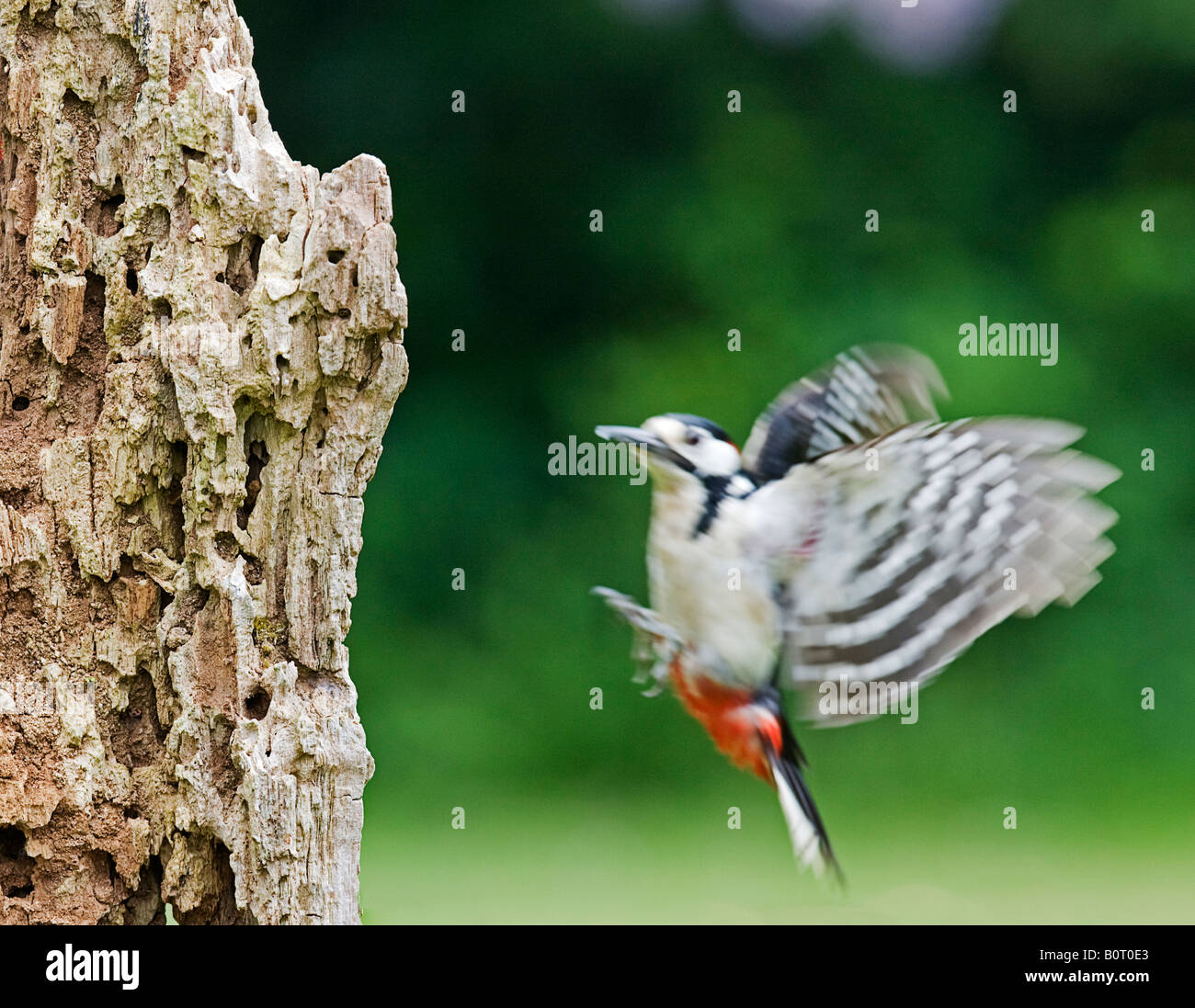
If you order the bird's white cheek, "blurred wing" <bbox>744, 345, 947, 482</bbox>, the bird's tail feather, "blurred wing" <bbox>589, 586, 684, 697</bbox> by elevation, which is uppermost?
"blurred wing" <bbox>744, 345, 947, 482</bbox>

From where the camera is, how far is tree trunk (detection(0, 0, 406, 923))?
55.1 inches

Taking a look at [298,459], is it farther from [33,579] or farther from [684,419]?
[684,419]

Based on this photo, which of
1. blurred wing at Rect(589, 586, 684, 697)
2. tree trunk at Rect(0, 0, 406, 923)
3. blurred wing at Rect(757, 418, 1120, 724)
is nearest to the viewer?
tree trunk at Rect(0, 0, 406, 923)

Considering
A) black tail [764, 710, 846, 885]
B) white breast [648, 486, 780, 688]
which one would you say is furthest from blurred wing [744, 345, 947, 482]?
black tail [764, 710, 846, 885]

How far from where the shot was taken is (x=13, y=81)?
1456 millimetres

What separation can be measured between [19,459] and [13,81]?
1.43ft

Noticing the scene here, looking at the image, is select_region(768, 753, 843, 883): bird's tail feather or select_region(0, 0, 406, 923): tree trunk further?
select_region(768, 753, 843, 883): bird's tail feather

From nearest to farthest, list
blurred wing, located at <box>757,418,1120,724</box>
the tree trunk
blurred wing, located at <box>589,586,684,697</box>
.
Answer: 1. the tree trunk
2. blurred wing, located at <box>757,418,1120,724</box>
3. blurred wing, located at <box>589,586,684,697</box>

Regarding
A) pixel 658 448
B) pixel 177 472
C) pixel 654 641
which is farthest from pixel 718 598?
pixel 177 472

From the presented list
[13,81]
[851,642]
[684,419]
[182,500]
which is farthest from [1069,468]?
[13,81]

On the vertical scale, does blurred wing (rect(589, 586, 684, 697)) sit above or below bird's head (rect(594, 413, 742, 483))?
below

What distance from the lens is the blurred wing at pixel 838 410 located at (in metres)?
1.70

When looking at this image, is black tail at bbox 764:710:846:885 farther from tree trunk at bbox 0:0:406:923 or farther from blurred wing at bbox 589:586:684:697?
tree trunk at bbox 0:0:406:923

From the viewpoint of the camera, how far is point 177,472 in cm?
143
